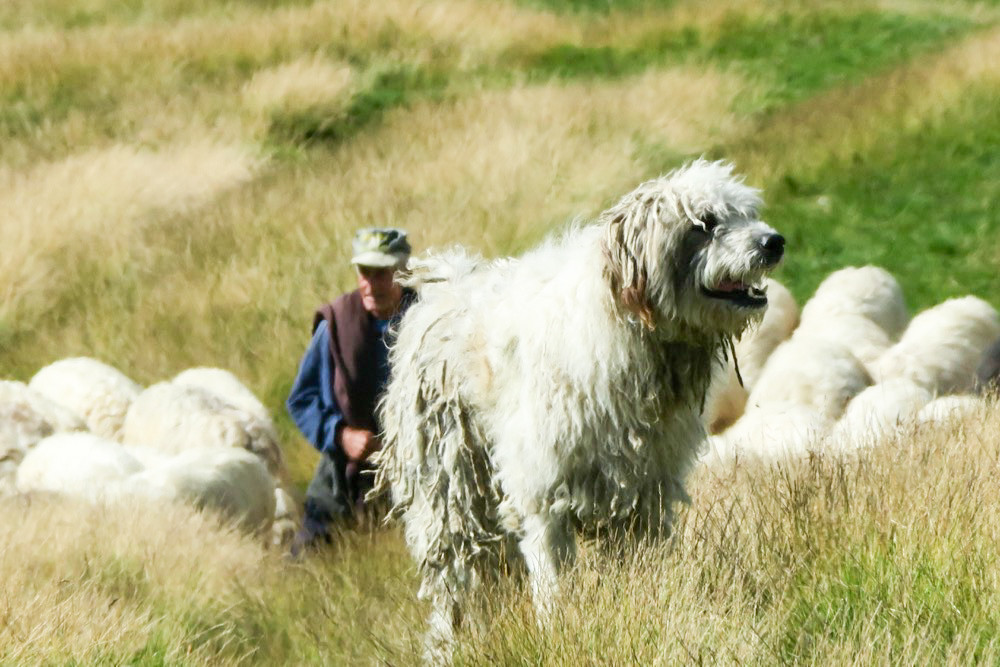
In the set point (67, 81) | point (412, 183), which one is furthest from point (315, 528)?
point (67, 81)

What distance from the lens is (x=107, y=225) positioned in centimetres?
1509

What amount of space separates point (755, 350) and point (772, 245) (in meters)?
5.87

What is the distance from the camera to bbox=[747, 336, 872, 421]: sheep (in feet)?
32.3

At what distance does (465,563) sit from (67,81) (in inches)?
625

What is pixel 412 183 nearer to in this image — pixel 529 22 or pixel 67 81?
pixel 67 81

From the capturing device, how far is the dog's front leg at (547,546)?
5.71 meters

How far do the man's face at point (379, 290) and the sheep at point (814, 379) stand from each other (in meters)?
2.82

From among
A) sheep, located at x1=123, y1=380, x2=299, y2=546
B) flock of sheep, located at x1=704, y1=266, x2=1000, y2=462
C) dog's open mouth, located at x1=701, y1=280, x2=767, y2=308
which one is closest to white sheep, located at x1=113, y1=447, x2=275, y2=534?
sheep, located at x1=123, y1=380, x2=299, y2=546

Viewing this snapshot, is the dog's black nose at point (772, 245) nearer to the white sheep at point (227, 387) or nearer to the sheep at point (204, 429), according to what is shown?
the sheep at point (204, 429)

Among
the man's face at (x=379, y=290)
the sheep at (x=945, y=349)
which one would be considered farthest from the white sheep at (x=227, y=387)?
the sheep at (x=945, y=349)

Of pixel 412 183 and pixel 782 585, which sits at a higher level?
pixel 782 585

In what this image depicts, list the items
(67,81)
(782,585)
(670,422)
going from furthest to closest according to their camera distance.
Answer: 1. (67,81)
2. (670,422)
3. (782,585)

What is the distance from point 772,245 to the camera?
5.27 meters

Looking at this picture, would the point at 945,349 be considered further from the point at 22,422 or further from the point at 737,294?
the point at 22,422
